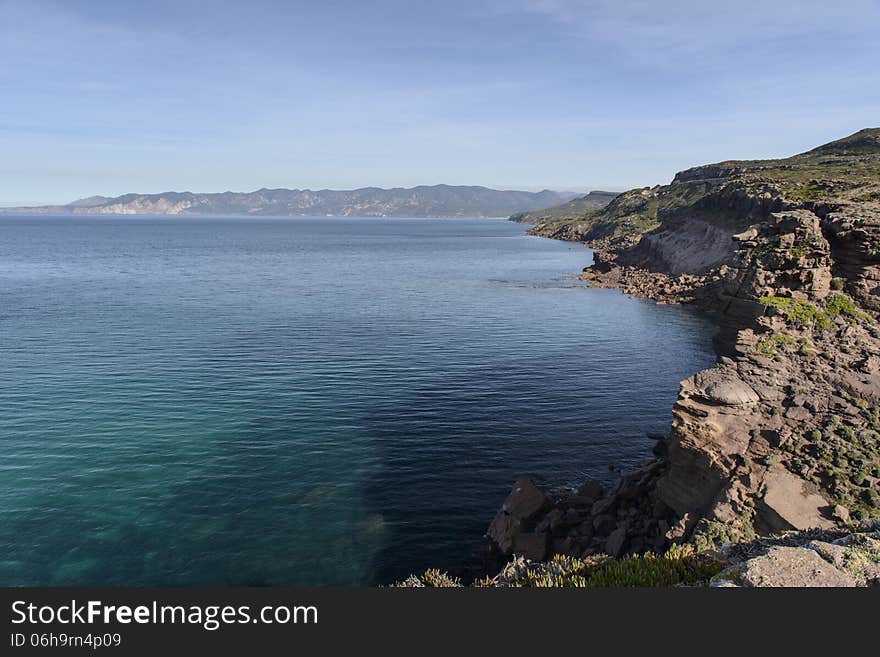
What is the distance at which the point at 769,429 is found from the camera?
3203 centimetres

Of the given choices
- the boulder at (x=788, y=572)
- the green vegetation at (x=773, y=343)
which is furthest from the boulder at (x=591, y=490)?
the boulder at (x=788, y=572)

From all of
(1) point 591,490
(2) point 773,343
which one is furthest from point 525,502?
(2) point 773,343

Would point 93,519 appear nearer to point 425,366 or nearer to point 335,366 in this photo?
point 335,366

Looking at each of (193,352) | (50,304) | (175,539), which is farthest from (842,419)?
(50,304)

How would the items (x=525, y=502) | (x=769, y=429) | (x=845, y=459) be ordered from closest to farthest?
(x=845, y=459) < (x=769, y=429) < (x=525, y=502)

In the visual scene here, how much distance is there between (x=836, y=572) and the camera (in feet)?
52.3

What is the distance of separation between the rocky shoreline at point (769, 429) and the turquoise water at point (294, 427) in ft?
19.0

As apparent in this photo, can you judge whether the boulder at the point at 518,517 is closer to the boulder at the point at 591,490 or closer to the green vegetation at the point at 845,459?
the boulder at the point at 591,490

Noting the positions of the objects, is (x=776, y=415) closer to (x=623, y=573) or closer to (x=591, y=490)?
(x=591, y=490)

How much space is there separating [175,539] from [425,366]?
3807cm

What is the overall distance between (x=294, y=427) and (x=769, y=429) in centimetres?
3611

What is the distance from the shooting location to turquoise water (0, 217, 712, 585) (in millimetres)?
33906

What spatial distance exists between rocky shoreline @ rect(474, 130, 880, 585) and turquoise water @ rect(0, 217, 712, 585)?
5.80m

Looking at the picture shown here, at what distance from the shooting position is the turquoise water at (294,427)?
33906mm
